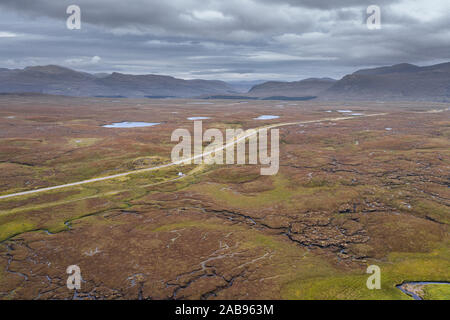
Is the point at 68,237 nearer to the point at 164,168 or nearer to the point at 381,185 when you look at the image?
the point at 164,168

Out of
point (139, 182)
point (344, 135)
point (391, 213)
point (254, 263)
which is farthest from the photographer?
point (344, 135)

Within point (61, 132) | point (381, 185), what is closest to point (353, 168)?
point (381, 185)

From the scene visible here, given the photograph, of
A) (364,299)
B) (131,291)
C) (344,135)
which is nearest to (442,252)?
(364,299)
